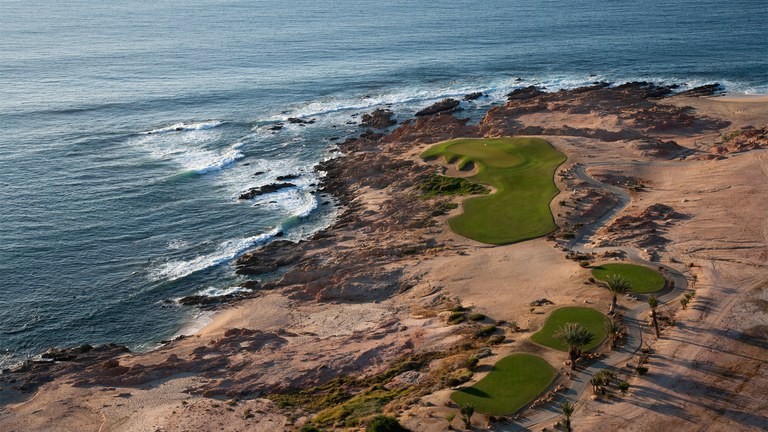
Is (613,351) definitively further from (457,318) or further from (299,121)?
(299,121)

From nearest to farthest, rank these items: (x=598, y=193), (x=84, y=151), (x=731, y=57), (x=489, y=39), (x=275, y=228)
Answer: (x=598, y=193)
(x=275, y=228)
(x=84, y=151)
(x=731, y=57)
(x=489, y=39)

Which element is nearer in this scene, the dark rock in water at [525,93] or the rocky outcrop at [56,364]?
the rocky outcrop at [56,364]

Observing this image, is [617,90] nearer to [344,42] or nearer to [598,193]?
[598,193]

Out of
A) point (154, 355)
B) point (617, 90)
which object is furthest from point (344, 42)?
point (154, 355)

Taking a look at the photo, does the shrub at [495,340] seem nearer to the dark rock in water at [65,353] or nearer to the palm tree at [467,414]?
the palm tree at [467,414]

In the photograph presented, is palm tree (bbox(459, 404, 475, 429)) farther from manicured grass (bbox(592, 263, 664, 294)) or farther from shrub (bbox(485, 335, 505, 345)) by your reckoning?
manicured grass (bbox(592, 263, 664, 294))

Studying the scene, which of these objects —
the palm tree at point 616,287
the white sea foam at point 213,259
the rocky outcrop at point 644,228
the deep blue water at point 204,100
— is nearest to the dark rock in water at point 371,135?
the deep blue water at point 204,100
